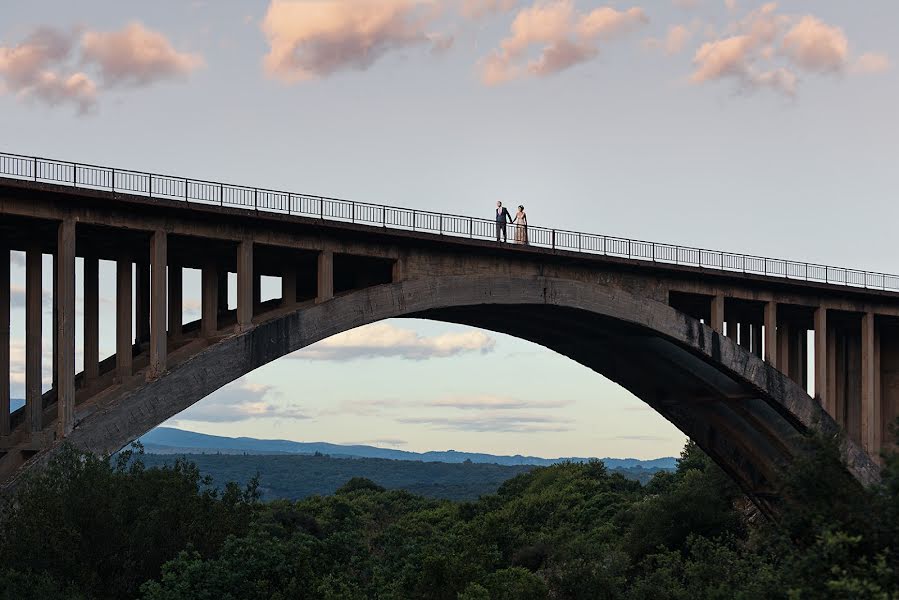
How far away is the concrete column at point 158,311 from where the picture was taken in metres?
32.8

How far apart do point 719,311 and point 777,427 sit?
22.0ft

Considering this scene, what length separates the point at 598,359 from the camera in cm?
5475

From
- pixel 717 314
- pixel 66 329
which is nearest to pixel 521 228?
→ pixel 717 314

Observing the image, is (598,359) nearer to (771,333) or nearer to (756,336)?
(771,333)

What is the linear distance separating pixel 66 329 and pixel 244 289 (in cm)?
539

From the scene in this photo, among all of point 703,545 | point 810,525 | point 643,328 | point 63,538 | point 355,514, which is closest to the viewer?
point 810,525

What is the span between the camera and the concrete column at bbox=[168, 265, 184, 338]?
35.8 m

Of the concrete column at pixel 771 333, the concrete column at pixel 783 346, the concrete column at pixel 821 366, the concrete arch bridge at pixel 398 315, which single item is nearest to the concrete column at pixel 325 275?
the concrete arch bridge at pixel 398 315

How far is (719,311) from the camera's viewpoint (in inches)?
1998

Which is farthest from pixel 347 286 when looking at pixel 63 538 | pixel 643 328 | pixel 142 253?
pixel 63 538

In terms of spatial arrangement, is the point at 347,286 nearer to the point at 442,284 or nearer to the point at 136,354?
the point at 442,284

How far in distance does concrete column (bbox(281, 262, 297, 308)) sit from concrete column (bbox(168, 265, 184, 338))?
3.34 metres

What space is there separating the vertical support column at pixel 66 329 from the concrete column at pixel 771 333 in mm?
30174

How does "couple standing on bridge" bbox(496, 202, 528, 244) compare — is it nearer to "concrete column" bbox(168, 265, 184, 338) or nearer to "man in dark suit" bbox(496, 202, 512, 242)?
"man in dark suit" bbox(496, 202, 512, 242)
